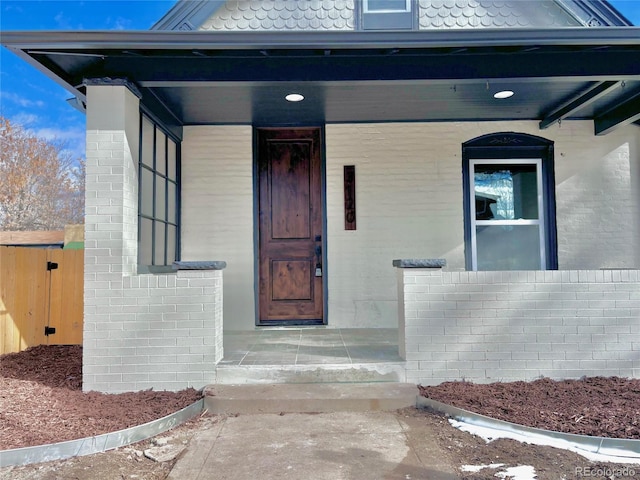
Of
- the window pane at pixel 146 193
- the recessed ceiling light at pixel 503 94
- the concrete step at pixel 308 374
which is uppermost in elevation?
the recessed ceiling light at pixel 503 94

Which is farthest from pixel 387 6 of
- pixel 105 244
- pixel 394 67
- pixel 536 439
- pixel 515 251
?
pixel 536 439

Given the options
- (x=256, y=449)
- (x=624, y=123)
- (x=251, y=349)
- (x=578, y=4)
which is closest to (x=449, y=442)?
(x=256, y=449)

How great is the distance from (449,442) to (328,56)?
322 centimetres

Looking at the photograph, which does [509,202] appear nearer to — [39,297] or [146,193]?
[146,193]

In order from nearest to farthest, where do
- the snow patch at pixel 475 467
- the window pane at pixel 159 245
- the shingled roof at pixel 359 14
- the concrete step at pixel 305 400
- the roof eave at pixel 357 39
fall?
the snow patch at pixel 475 467 < the concrete step at pixel 305 400 < the roof eave at pixel 357 39 < the window pane at pixel 159 245 < the shingled roof at pixel 359 14

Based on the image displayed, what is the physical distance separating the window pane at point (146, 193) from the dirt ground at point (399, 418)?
5.46 feet

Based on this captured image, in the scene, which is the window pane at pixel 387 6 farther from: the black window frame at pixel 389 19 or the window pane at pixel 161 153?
the window pane at pixel 161 153

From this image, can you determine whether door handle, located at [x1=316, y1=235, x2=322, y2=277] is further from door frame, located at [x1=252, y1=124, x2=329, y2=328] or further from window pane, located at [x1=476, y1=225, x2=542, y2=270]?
window pane, located at [x1=476, y1=225, x2=542, y2=270]

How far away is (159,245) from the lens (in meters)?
4.94

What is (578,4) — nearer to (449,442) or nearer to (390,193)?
(390,193)

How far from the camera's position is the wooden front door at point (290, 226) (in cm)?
570

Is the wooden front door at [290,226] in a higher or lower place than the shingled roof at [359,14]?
lower

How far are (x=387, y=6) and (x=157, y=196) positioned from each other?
3.73 metres

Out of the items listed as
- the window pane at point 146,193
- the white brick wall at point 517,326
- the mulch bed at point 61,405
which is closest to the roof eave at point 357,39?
the window pane at point 146,193
